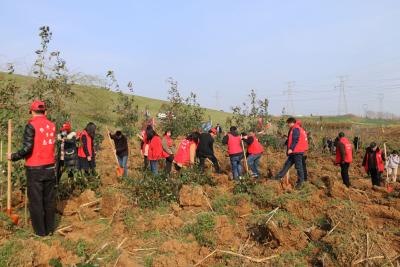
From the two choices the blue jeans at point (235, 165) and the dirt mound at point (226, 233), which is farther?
the blue jeans at point (235, 165)

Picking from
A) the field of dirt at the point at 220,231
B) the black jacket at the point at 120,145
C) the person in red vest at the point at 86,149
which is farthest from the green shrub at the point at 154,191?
the black jacket at the point at 120,145

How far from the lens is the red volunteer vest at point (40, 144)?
5254mm

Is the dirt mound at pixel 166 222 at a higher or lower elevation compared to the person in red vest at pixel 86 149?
lower

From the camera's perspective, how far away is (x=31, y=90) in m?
11.4

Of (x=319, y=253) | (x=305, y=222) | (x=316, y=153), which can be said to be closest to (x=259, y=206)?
(x=305, y=222)

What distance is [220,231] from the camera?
227 inches

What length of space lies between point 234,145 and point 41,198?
5179 millimetres

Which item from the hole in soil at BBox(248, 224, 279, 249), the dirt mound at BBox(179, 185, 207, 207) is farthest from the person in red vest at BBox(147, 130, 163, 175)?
the hole in soil at BBox(248, 224, 279, 249)

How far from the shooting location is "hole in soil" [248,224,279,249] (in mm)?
5577

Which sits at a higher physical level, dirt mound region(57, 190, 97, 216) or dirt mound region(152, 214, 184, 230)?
dirt mound region(57, 190, 97, 216)

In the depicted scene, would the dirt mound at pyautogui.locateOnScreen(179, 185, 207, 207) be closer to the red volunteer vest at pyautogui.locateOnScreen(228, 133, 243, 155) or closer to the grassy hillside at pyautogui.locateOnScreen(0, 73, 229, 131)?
the red volunteer vest at pyautogui.locateOnScreen(228, 133, 243, 155)

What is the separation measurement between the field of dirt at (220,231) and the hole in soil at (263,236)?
1cm

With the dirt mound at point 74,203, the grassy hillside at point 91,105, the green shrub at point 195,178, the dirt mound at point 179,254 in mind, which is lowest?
the dirt mound at point 179,254

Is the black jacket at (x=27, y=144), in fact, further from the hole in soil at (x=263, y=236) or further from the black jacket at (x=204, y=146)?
the black jacket at (x=204, y=146)
